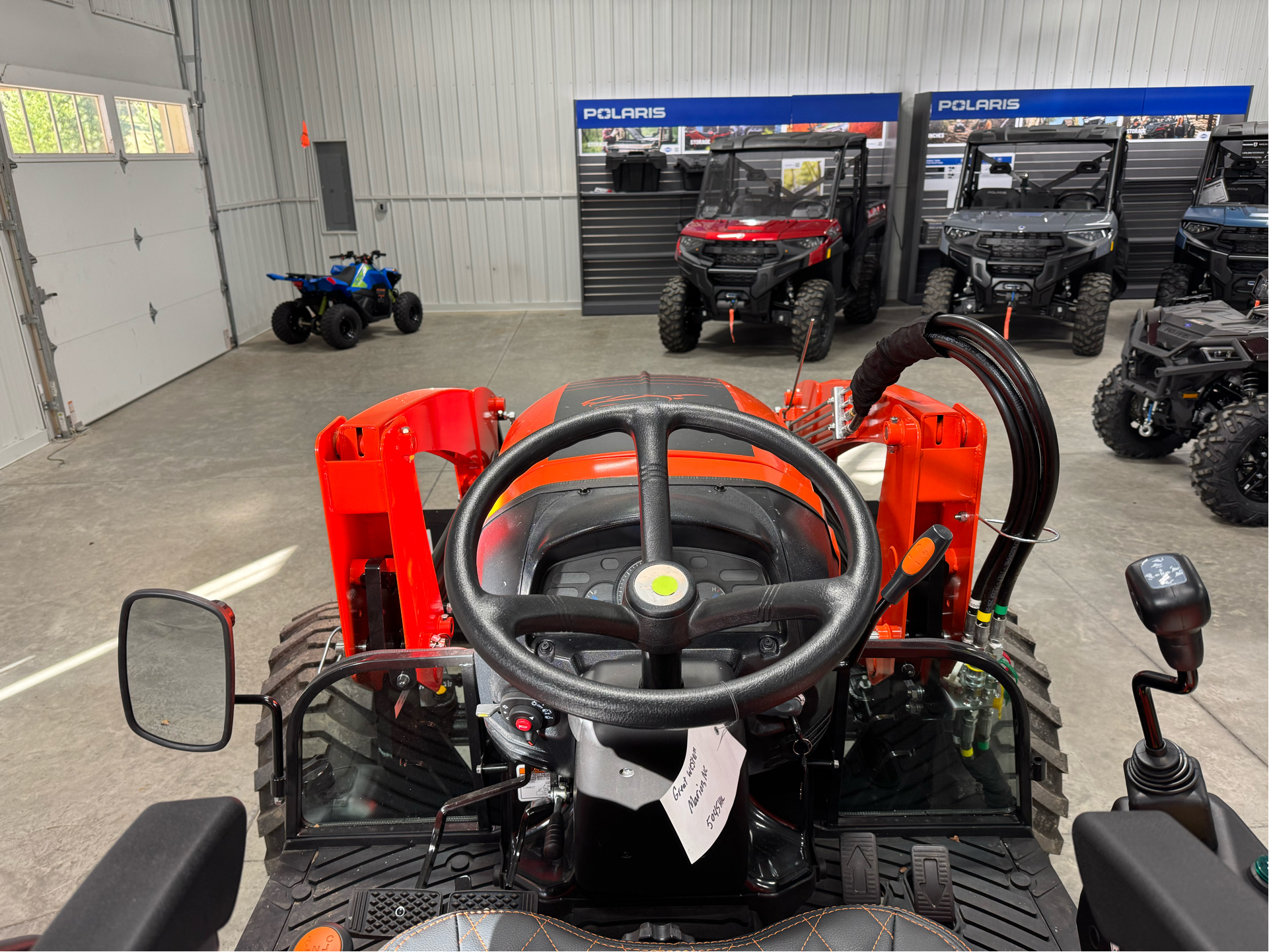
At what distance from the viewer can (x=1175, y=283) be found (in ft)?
32.1

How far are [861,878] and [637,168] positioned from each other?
10.1m

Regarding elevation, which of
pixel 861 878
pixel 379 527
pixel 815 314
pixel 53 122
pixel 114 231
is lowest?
pixel 861 878

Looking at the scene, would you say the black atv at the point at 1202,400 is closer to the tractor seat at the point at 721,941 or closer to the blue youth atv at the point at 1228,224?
the blue youth atv at the point at 1228,224

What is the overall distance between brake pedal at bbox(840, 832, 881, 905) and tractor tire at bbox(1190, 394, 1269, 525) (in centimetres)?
408

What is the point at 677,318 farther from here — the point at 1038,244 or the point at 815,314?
the point at 1038,244

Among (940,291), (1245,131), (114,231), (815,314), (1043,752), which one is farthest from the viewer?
(1245,131)

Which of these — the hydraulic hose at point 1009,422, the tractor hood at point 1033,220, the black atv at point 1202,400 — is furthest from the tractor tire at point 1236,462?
the tractor hood at point 1033,220

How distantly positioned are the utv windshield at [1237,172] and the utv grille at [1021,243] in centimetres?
257

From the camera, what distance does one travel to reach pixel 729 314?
8.23 metres

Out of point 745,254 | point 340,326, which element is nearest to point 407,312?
point 340,326

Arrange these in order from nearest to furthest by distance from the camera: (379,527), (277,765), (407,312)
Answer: (277,765) → (379,527) → (407,312)

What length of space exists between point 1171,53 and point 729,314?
7.78 m

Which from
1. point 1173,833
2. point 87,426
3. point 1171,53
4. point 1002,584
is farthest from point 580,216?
point 1173,833

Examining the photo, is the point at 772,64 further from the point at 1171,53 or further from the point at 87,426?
the point at 87,426
